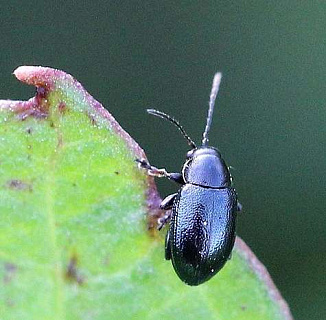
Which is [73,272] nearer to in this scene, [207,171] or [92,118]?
[92,118]

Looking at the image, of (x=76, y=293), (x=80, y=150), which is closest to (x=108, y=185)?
(x=80, y=150)

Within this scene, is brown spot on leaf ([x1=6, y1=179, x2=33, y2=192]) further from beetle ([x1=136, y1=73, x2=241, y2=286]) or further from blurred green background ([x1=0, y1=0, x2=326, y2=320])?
blurred green background ([x1=0, y1=0, x2=326, y2=320])

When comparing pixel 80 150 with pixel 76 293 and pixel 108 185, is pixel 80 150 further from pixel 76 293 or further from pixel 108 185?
pixel 76 293

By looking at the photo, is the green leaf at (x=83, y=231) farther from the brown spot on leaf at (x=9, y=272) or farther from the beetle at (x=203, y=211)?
the beetle at (x=203, y=211)

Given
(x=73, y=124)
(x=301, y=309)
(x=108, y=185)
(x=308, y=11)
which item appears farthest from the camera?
(x=308, y=11)

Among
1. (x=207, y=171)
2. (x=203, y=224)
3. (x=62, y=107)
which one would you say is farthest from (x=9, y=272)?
(x=207, y=171)

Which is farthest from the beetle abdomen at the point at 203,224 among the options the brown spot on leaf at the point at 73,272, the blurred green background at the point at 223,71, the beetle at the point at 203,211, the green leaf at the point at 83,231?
the blurred green background at the point at 223,71
